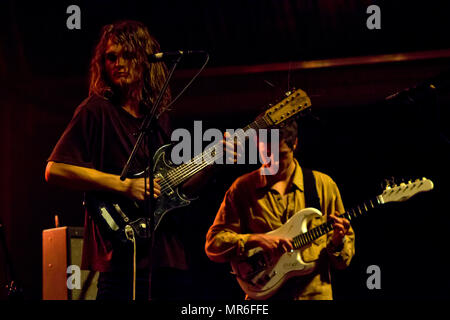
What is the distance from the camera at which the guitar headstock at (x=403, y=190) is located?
3553mm

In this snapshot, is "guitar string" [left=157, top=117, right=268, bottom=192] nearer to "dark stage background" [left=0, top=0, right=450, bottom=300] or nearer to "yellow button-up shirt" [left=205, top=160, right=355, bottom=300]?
"yellow button-up shirt" [left=205, top=160, right=355, bottom=300]

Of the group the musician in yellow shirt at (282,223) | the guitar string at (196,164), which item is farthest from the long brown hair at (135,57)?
the musician in yellow shirt at (282,223)

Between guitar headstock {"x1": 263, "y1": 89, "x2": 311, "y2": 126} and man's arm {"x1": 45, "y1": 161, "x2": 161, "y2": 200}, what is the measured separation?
31.6 inches

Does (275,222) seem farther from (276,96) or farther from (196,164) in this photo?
(276,96)

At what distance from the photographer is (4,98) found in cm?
475

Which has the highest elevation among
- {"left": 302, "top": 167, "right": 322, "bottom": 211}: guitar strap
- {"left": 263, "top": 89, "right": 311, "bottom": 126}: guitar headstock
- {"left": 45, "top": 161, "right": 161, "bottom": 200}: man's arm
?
{"left": 263, "top": 89, "right": 311, "bottom": 126}: guitar headstock

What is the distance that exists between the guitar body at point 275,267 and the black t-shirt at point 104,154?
3.97ft

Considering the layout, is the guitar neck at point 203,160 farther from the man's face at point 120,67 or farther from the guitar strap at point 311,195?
the guitar strap at point 311,195

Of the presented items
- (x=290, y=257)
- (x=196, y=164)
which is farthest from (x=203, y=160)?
(x=290, y=257)

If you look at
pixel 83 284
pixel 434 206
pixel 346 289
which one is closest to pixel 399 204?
pixel 434 206

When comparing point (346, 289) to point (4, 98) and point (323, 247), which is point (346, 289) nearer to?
point (323, 247)

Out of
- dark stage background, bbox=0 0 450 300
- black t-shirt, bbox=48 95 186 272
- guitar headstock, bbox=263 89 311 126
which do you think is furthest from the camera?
dark stage background, bbox=0 0 450 300

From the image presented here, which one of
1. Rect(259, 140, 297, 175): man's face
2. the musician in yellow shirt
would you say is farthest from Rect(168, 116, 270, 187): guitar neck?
Rect(259, 140, 297, 175): man's face

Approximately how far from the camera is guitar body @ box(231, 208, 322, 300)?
337cm
